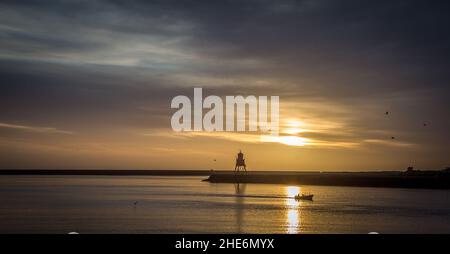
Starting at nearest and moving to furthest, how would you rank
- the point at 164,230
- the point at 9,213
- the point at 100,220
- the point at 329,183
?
the point at 164,230
the point at 100,220
the point at 9,213
the point at 329,183

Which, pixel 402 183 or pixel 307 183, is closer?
pixel 402 183

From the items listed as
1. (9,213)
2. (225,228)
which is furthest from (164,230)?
(9,213)

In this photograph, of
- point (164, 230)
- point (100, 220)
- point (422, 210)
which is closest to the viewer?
point (164, 230)

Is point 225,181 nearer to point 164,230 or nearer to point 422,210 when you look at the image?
point 422,210

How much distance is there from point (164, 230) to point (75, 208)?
28.4 m

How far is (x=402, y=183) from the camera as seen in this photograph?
5463 inches

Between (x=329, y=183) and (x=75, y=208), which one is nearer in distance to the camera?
(x=75, y=208)

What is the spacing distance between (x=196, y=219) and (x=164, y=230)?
403 inches
